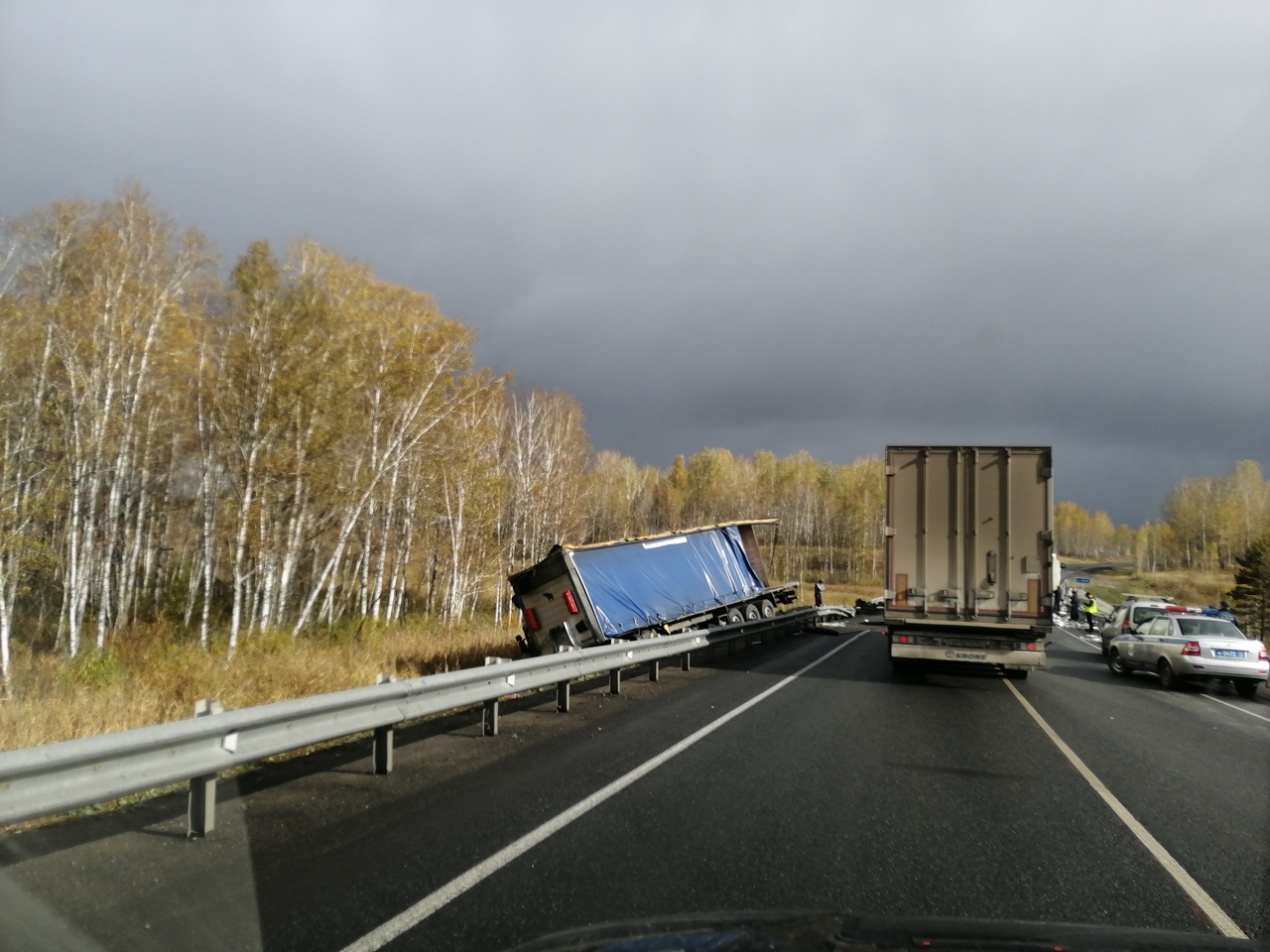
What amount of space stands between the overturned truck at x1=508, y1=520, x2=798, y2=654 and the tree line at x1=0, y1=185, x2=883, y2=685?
6340mm

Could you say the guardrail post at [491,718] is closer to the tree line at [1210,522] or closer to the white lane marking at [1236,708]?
the white lane marking at [1236,708]

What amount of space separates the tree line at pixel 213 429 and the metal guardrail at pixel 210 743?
1195 cm

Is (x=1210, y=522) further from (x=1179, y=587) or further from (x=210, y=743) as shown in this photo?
(x=210, y=743)

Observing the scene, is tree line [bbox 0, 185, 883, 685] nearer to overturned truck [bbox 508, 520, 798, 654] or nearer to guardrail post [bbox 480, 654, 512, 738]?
overturned truck [bbox 508, 520, 798, 654]

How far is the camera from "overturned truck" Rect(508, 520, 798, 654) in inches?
733

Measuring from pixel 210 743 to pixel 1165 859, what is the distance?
20.3 ft

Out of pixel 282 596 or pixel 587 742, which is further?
pixel 282 596

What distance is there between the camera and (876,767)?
25.6 ft

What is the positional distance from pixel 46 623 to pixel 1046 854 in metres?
29.3

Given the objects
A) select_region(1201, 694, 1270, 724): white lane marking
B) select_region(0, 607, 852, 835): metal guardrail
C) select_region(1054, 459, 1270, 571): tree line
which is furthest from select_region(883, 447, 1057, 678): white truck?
select_region(1054, 459, 1270, 571): tree line

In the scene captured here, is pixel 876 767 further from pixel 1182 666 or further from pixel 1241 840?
pixel 1182 666

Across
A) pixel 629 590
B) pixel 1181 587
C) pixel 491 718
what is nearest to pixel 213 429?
pixel 629 590

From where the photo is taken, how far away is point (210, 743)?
17.8 feet

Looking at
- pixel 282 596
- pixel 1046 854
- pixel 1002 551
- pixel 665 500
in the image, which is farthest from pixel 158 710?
pixel 665 500
